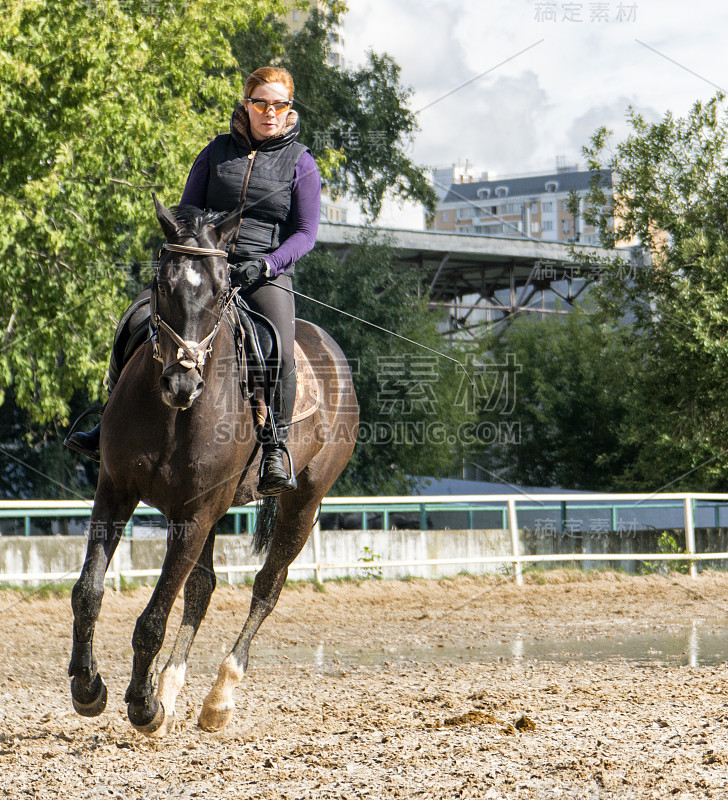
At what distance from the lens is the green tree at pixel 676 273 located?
60.3 ft

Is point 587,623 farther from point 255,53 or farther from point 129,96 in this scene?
point 255,53

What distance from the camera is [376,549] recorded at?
15.5m

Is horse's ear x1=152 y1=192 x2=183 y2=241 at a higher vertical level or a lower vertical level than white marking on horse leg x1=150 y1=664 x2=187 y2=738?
higher

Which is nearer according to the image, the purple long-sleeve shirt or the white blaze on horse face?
the white blaze on horse face

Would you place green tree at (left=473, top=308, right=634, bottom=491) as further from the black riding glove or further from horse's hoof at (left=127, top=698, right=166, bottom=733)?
horse's hoof at (left=127, top=698, right=166, bottom=733)

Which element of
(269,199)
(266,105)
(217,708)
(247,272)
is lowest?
(217,708)

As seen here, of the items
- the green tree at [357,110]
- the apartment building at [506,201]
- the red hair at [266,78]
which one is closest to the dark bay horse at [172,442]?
the red hair at [266,78]

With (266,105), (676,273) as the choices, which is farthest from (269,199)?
(676,273)

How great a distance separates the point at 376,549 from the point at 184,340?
11.3 metres

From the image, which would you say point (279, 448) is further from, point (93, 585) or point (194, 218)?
point (194, 218)

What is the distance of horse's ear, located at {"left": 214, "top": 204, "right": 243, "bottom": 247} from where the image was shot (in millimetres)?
4914

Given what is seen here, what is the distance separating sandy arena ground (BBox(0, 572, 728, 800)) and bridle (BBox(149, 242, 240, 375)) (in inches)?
81.0

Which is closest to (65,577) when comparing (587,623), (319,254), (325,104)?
(587,623)

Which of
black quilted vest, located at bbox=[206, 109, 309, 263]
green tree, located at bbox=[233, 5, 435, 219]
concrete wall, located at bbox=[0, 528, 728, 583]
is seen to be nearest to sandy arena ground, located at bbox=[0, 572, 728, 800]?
concrete wall, located at bbox=[0, 528, 728, 583]
